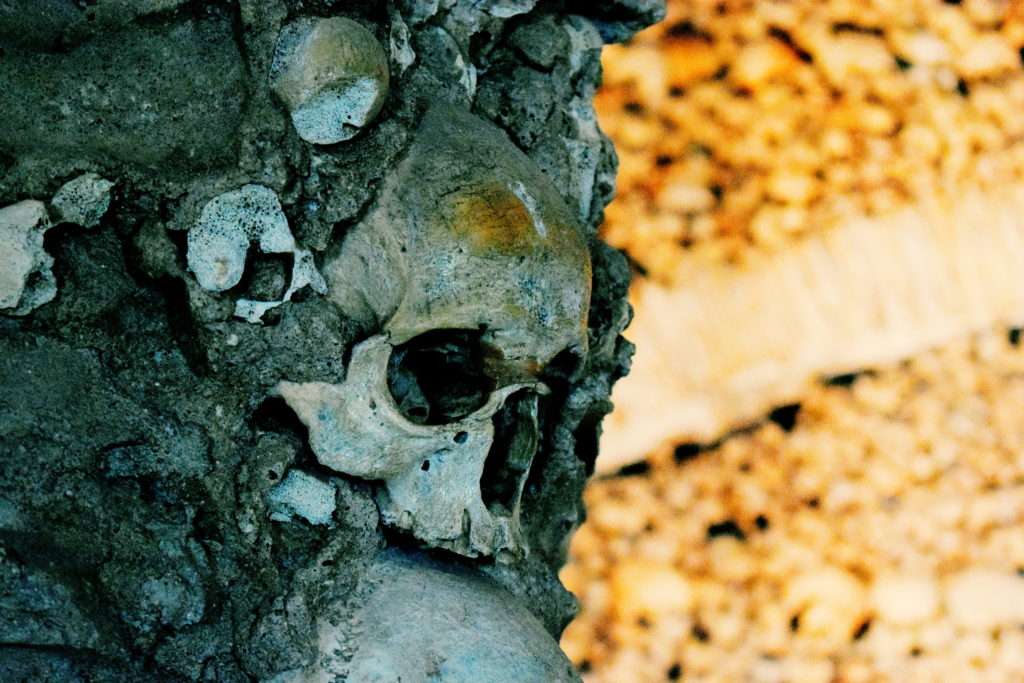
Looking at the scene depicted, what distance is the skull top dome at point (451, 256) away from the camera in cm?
74

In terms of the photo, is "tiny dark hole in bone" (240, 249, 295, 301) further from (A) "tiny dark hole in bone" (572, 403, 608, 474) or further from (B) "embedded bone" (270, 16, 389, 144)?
(A) "tiny dark hole in bone" (572, 403, 608, 474)

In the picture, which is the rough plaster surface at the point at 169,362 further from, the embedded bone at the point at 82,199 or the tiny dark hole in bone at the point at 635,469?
the tiny dark hole in bone at the point at 635,469

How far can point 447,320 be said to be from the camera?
2.44ft

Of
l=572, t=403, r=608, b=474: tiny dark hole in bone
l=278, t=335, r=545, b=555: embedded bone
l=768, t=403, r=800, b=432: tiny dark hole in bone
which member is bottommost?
l=768, t=403, r=800, b=432: tiny dark hole in bone

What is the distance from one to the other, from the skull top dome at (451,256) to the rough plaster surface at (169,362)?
0.05 feet

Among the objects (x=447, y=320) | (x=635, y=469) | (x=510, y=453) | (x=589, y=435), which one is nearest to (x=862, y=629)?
(x=635, y=469)

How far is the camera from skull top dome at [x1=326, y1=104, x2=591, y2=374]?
2.42ft

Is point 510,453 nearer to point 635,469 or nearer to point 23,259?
point 23,259

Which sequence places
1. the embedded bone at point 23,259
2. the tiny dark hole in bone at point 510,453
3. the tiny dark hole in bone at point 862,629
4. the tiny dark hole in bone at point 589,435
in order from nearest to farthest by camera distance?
the embedded bone at point 23,259, the tiny dark hole in bone at point 510,453, the tiny dark hole in bone at point 589,435, the tiny dark hole in bone at point 862,629

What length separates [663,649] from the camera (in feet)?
5.77

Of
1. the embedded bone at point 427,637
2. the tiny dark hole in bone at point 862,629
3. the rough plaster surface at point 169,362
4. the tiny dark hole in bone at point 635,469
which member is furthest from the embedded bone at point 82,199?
the tiny dark hole in bone at point 862,629

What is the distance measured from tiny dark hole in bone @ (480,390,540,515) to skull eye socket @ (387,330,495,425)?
4cm

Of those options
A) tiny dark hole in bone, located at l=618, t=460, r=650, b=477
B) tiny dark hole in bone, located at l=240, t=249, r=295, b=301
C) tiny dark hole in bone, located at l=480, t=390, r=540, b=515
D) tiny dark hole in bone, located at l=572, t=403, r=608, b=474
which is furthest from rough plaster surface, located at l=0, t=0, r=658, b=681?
tiny dark hole in bone, located at l=618, t=460, r=650, b=477

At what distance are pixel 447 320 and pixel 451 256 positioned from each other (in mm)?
41
